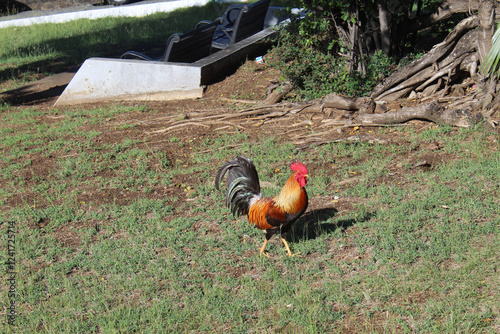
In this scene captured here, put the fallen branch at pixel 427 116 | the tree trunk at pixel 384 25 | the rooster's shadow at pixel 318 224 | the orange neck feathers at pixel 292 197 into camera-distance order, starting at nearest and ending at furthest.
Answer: the orange neck feathers at pixel 292 197 → the rooster's shadow at pixel 318 224 → the fallen branch at pixel 427 116 → the tree trunk at pixel 384 25

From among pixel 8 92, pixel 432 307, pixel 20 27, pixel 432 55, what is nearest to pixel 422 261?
pixel 432 307

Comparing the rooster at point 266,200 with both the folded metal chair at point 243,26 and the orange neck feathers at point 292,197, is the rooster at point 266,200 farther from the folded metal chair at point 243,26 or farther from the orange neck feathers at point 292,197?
the folded metal chair at point 243,26

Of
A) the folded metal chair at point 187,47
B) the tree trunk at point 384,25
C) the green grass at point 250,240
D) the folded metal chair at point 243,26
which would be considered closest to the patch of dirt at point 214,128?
the green grass at point 250,240

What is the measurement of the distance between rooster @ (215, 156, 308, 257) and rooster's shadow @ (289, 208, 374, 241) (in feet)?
1.45

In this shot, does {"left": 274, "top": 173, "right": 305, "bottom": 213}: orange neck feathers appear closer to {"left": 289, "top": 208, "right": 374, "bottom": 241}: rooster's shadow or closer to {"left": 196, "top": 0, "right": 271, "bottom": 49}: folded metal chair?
{"left": 289, "top": 208, "right": 374, "bottom": 241}: rooster's shadow

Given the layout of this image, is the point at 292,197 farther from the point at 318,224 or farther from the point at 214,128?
the point at 214,128

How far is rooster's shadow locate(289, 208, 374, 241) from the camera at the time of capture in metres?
5.50

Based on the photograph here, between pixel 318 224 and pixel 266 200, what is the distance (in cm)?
89

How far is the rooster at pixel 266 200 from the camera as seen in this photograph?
15.9ft

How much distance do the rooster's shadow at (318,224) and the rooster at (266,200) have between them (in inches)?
17.4

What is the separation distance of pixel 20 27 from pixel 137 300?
1724 centimetres

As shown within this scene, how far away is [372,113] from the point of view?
324 inches

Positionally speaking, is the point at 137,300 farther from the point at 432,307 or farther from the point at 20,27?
the point at 20,27

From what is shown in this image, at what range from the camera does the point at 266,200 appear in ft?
16.6
